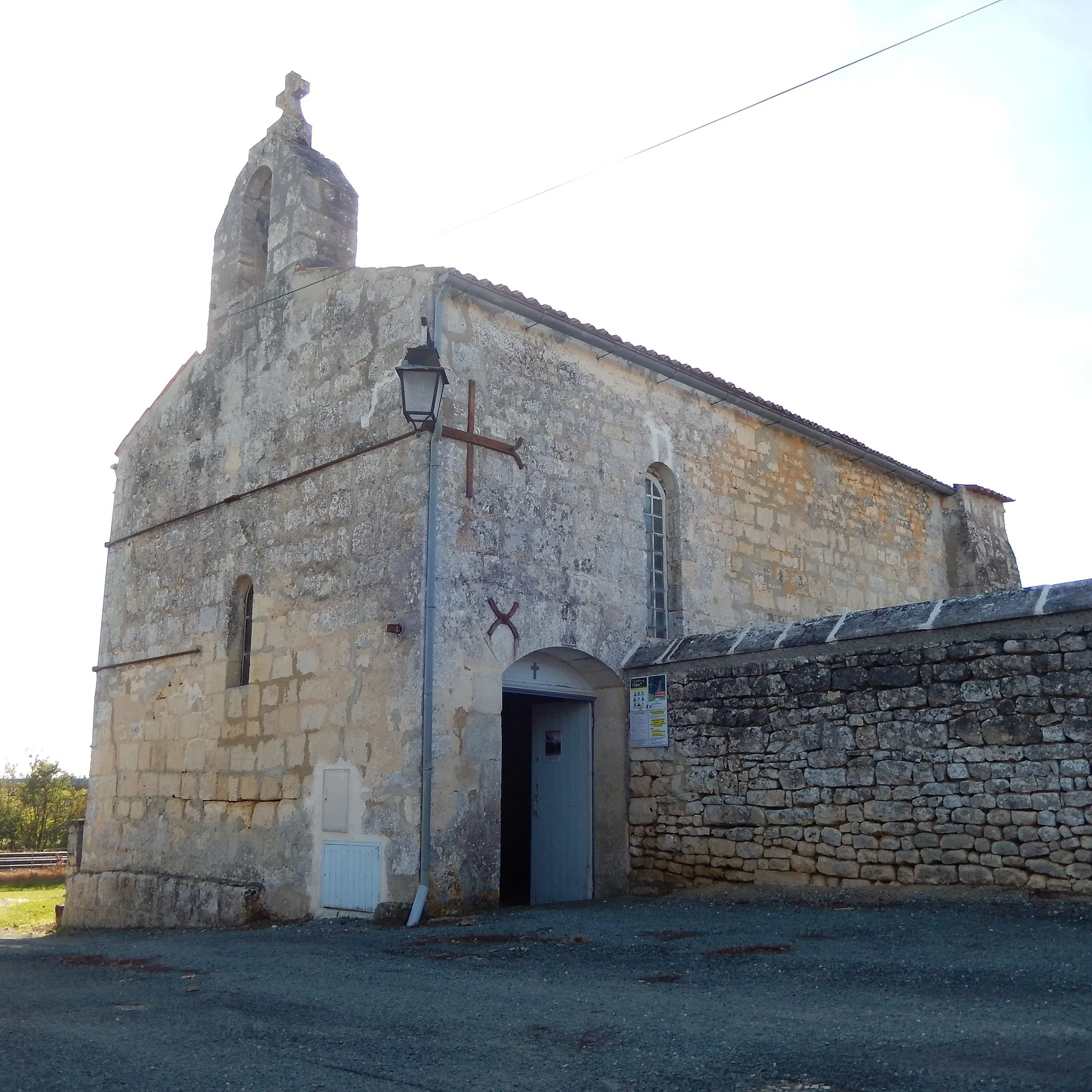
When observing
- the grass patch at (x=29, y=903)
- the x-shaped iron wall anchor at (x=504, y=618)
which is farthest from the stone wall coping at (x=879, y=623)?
the grass patch at (x=29, y=903)

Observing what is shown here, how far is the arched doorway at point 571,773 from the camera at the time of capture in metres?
10.1

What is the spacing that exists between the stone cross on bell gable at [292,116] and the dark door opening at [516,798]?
255 inches

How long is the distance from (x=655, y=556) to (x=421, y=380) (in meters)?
3.56

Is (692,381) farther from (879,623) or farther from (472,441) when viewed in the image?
(879,623)

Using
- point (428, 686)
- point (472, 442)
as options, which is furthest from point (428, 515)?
point (428, 686)

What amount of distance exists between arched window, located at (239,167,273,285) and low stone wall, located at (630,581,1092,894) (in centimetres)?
625

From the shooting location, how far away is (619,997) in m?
5.10

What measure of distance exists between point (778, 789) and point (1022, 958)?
3393mm

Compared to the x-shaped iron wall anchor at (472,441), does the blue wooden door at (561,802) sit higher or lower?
lower

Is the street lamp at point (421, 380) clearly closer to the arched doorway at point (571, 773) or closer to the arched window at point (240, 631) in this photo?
the arched doorway at point (571, 773)

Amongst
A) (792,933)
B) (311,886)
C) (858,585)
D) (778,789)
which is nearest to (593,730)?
(778,789)

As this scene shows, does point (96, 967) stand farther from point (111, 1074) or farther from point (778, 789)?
point (778, 789)

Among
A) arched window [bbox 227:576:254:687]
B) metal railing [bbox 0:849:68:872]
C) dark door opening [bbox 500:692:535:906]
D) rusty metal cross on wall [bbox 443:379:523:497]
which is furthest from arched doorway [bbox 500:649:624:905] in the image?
metal railing [bbox 0:849:68:872]

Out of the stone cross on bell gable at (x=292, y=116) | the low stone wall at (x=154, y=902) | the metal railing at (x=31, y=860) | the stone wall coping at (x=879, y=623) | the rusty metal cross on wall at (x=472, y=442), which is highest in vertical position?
the stone cross on bell gable at (x=292, y=116)
